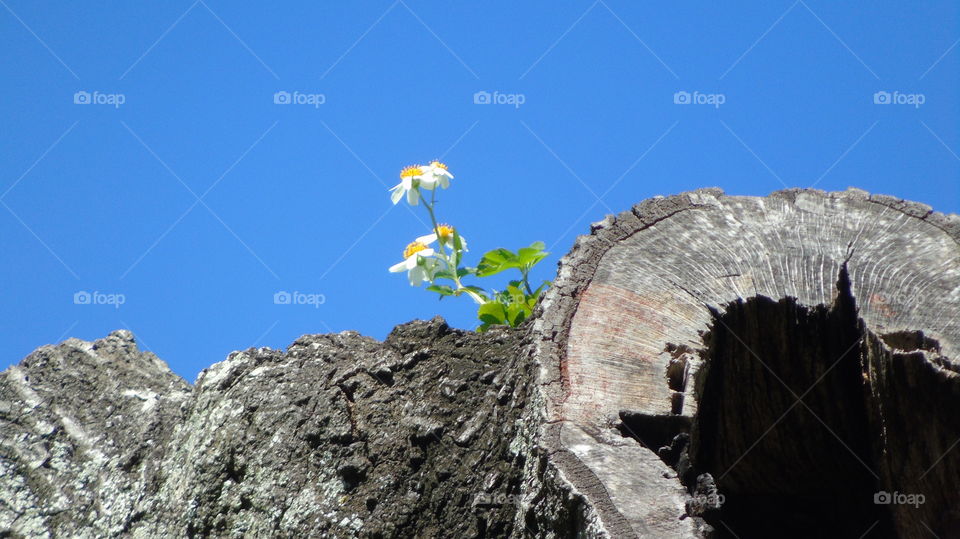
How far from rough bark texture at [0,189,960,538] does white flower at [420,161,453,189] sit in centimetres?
73

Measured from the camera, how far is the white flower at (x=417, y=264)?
2.85 metres

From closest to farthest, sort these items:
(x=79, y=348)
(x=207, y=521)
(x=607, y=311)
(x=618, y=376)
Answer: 1. (x=618, y=376)
2. (x=607, y=311)
3. (x=207, y=521)
4. (x=79, y=348)

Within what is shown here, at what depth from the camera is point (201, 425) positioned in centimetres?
217

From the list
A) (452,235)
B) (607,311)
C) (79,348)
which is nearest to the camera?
(607,311)

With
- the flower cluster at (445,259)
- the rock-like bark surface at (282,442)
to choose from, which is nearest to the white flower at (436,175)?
the flower cluster at (445,259)

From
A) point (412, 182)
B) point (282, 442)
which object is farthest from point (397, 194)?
point (282, 442)

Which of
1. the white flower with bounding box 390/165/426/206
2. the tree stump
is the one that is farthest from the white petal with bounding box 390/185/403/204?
the tree stump

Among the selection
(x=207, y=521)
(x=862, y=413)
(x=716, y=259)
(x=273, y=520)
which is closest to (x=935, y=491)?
(x=862, y=413)

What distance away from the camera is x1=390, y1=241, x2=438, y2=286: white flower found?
9.36ft

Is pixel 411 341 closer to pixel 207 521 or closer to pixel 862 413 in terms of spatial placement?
pixel 207 521

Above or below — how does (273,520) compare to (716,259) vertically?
below

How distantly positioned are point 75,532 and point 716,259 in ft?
5.61

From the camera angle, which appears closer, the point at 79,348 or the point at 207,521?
the point at 207,521

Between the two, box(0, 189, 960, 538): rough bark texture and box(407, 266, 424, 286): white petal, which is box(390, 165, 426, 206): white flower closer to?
box(407, 266, 424, 286): white petal
